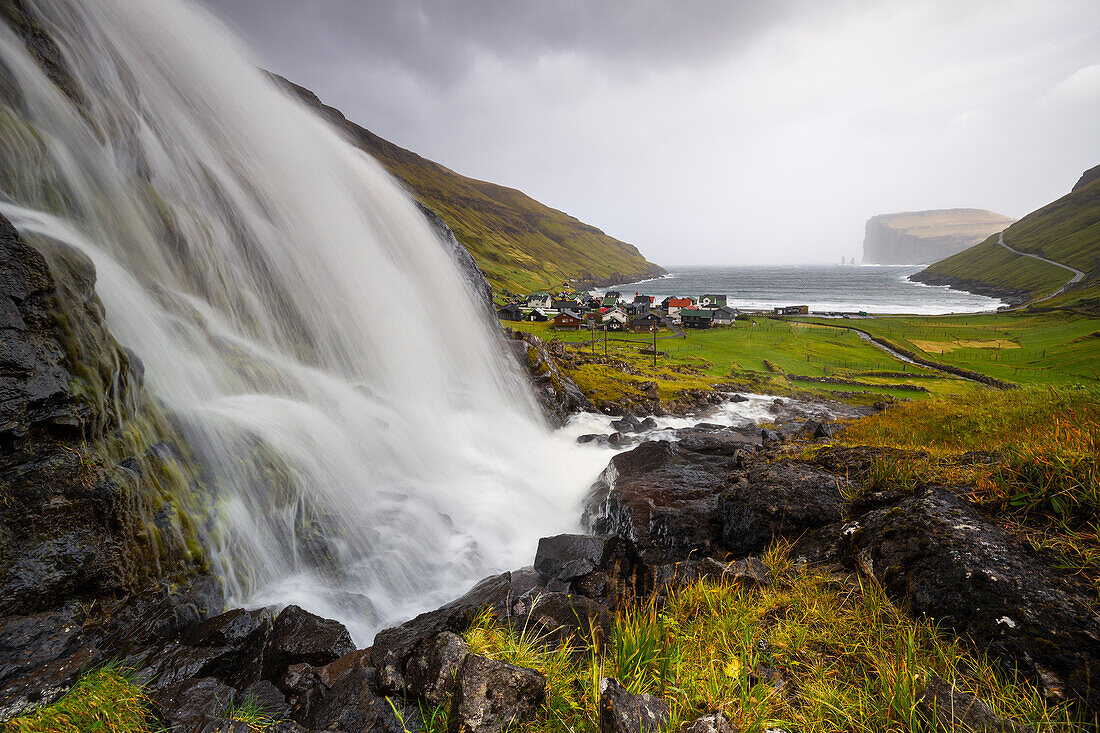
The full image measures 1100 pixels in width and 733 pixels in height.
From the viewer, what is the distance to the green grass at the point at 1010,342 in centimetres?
4684

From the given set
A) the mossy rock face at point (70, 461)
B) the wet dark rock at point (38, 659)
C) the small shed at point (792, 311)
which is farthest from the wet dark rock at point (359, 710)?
the small shed at point (792, 311)

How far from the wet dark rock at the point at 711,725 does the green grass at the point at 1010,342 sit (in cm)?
4892

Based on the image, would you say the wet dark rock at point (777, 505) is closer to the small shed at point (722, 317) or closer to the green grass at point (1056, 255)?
the small shed at point (722, 317)

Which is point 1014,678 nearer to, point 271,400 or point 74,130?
point 271,400

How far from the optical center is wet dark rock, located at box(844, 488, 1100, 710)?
3.71 metres

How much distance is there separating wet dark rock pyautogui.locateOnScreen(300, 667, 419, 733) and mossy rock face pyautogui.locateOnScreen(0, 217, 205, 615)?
391 centimetres

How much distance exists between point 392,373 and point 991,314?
145m

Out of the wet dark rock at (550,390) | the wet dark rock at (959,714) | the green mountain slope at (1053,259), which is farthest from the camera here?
the green mountain slope at (1053,259)

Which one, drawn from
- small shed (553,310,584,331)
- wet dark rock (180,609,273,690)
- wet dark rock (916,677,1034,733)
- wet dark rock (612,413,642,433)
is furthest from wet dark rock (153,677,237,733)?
small shed (553,310,584,331)

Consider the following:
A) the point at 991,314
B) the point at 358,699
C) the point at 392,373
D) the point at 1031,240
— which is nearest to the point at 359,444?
the point at 392,373

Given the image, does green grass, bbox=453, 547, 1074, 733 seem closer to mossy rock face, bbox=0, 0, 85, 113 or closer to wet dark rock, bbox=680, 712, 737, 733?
wet dark rock, bbox=680, 712, 737, 733

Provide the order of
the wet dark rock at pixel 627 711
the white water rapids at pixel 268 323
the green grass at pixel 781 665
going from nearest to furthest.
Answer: the wet dark rock at pixel 627 711 → the green grass at pixel 781 665 → the white water rapids at pixel 268 323

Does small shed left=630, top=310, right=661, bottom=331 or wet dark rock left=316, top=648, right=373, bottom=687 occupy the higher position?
A: wet dark rock left=316, top=648, right=373, bottom=687

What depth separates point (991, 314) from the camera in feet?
337
